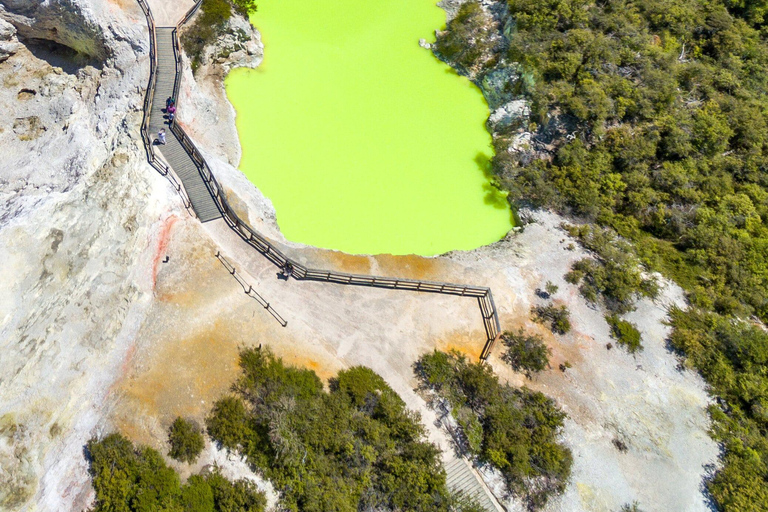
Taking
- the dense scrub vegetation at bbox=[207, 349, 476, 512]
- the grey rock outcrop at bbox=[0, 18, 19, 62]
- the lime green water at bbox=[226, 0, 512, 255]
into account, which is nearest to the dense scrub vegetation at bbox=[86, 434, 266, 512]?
the dense scrub vegetation at bbox=[207, 349, 476, 512]

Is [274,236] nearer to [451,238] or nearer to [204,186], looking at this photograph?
[204,186]

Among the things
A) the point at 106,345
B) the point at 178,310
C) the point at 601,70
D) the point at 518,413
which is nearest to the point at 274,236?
the point at 178,310

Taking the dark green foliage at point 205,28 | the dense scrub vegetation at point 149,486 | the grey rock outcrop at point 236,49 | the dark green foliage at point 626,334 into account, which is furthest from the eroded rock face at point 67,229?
the dark green foliage at point 626,334

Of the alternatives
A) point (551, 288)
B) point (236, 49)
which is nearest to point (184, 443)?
point (551, 288)

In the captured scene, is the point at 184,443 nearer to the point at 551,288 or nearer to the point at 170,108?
the point at 170,108

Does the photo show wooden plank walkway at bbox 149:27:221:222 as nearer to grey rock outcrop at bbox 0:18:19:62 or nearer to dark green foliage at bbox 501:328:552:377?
grey rock outcrop at bbox 0:18:19:62
